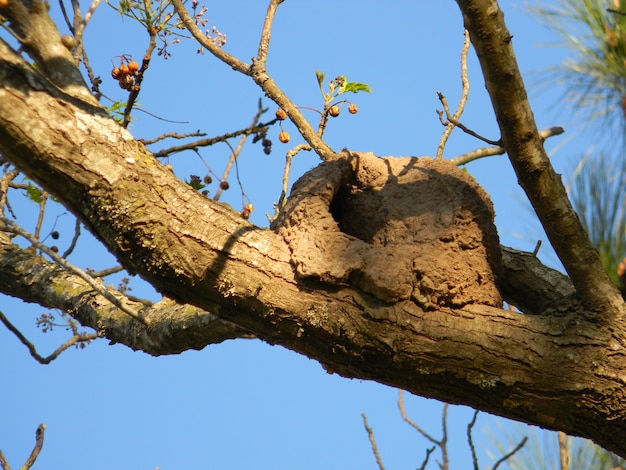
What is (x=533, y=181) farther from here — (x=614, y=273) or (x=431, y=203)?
(x=614, y=273)

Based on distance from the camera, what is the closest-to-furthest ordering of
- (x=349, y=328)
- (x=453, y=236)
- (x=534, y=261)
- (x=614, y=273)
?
(x=349, y=328)
(x=453, y=236)
(x=534, y=261)
(x=614, y=273)

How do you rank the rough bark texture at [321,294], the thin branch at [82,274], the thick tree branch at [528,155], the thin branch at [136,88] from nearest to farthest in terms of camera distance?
the thick tree branch at [528,155] → the rough bark texture at [321,294] → the thin branch at [82,274] → the thin branch at [136,88]

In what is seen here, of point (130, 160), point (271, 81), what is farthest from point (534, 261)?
point (130, 160)

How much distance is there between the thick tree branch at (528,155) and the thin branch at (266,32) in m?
1.38

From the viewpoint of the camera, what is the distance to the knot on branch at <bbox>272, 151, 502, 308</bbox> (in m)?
2.42

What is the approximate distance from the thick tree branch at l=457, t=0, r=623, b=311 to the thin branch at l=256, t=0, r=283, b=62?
1.38 metres

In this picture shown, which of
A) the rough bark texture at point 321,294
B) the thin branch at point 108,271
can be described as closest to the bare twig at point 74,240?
the thin branch at point 108,271

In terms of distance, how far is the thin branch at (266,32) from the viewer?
343 cm

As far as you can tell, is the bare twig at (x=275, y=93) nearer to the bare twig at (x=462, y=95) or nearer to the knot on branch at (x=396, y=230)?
the knot on branch at (x=396, y=230)

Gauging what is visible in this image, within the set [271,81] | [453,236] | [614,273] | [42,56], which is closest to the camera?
[42,56]

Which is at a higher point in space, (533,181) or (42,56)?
(533,181)

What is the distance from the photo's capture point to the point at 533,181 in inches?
95.5

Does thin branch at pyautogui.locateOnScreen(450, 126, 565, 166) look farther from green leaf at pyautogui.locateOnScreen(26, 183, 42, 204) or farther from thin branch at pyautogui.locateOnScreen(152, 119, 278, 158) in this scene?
green leaf at pyautogui.locateOnScreen(26, 183, 42, 204)

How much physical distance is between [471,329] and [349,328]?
0.37m
